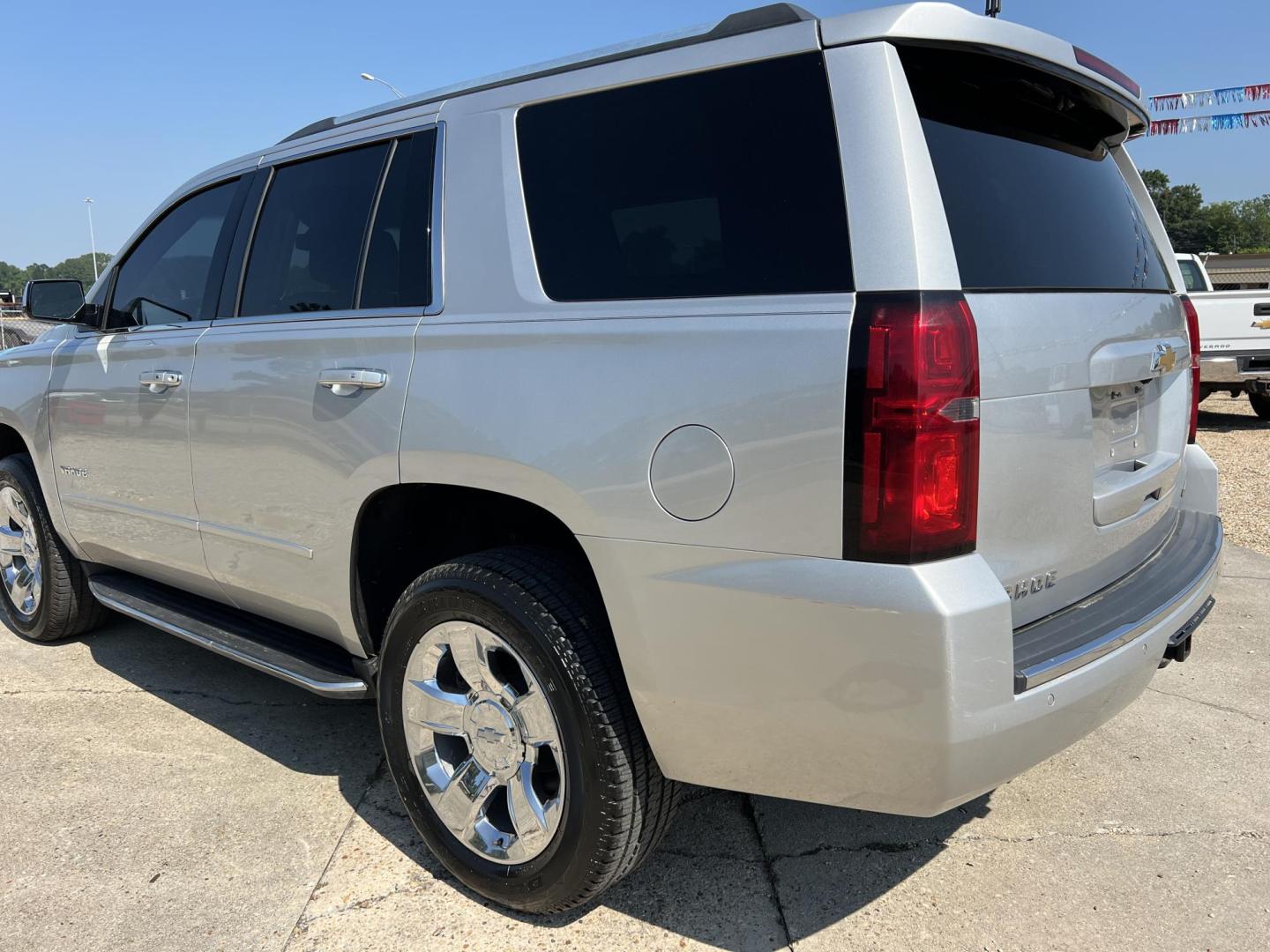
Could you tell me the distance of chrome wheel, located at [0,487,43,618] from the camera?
175 inches

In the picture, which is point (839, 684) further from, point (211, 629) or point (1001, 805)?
point (211, 629)

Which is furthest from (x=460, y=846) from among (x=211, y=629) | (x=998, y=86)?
(x=998, y=86)

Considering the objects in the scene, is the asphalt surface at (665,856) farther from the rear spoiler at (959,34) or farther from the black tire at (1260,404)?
the black tire at (1260,404)

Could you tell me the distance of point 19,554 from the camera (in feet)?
15.2

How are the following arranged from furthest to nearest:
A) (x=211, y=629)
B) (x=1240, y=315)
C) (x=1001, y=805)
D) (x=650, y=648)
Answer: (x=1240, y=315) < (x=211, y=629) < (x=1001, y=805) < (x=650, y=648)

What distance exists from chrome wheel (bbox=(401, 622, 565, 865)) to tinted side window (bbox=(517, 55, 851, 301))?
0.94 metres

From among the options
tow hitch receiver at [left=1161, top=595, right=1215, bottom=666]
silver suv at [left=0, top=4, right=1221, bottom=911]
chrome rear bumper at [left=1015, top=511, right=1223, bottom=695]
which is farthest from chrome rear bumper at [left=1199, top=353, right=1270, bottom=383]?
tow hitch receiver at [left=1161, top=595, right=1215, bottom=666]

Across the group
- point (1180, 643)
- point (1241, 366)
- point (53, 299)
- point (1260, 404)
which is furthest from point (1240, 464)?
point (53, 299)

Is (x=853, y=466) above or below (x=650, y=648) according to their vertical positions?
above

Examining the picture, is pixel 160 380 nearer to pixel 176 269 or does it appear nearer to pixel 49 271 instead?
pixel 176 269

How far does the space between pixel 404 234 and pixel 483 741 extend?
55.5 inches

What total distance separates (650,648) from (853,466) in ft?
1.99

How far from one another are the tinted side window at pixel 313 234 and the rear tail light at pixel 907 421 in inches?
65.6

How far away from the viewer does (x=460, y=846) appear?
2533mm
